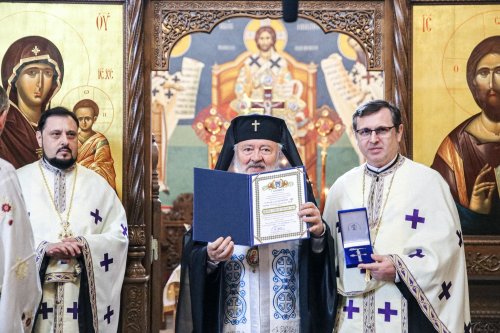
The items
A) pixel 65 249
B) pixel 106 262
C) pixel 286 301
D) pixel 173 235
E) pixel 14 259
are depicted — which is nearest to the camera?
pixel 14 259

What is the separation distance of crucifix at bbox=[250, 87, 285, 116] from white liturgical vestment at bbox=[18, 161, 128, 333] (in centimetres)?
630

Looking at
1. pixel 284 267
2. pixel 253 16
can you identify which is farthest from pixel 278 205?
pixel 253 16

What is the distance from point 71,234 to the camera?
19.2ft

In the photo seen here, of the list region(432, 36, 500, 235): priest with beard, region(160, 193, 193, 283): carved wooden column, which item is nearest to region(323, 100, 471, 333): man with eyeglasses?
region(432, 36, 500, 235): priest with beard

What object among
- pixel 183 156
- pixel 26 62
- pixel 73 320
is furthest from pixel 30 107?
pixel 183 156

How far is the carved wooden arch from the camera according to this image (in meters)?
6.61

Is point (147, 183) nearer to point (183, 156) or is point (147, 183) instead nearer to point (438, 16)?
point (438, 16)

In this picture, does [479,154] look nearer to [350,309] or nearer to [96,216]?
[350,309]

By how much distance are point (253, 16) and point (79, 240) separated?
2.23m

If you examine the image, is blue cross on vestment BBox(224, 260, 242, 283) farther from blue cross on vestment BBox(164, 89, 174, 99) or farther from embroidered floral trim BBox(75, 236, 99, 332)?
blue cross on vestment BBox(164, 89, 174, 99)

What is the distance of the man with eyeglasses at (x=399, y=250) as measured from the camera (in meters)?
4.80

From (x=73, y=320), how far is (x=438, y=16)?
3.51 m

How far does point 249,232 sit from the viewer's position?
180 inches

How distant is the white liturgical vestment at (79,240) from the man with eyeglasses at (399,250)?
1.70 meters
